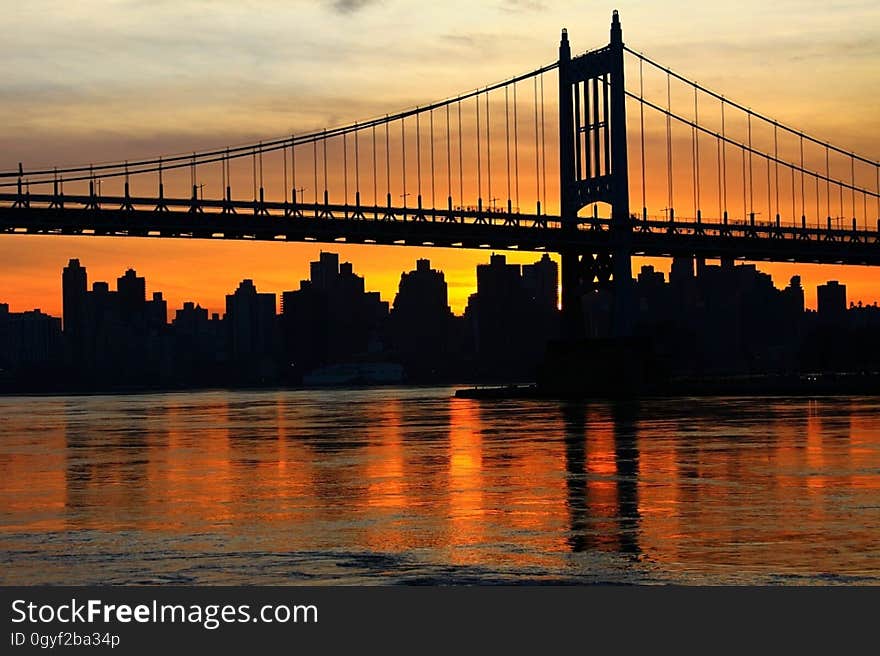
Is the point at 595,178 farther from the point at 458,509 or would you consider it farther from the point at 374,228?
the point at 458,509

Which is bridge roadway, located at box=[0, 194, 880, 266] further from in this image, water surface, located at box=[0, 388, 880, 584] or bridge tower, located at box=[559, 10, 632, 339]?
water surface, located at box=[0, 388, 880, 584]

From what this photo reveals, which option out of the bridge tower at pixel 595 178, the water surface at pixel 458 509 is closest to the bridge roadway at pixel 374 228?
the bridge tower at pixel 595 178

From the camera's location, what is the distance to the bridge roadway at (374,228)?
281ft

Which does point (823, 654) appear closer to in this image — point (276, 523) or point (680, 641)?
point (680, 641)

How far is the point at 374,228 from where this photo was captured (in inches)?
3629

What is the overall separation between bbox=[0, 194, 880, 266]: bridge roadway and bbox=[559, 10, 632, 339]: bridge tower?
0.89 metres

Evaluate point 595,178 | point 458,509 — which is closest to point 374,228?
point 595,178

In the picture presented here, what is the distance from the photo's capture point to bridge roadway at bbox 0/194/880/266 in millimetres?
85750

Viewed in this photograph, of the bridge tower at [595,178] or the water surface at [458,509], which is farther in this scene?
the bridge tower at [595,178]

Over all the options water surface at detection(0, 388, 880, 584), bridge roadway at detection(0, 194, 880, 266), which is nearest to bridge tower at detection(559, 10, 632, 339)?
bridge roadway at detection(0, 194, 880, 266)

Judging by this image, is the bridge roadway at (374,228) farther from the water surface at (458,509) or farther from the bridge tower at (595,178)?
the water surface at (458,509)

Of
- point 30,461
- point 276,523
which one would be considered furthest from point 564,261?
point 276,523

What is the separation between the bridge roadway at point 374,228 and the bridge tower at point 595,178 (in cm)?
89

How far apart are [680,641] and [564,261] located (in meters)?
79.7
